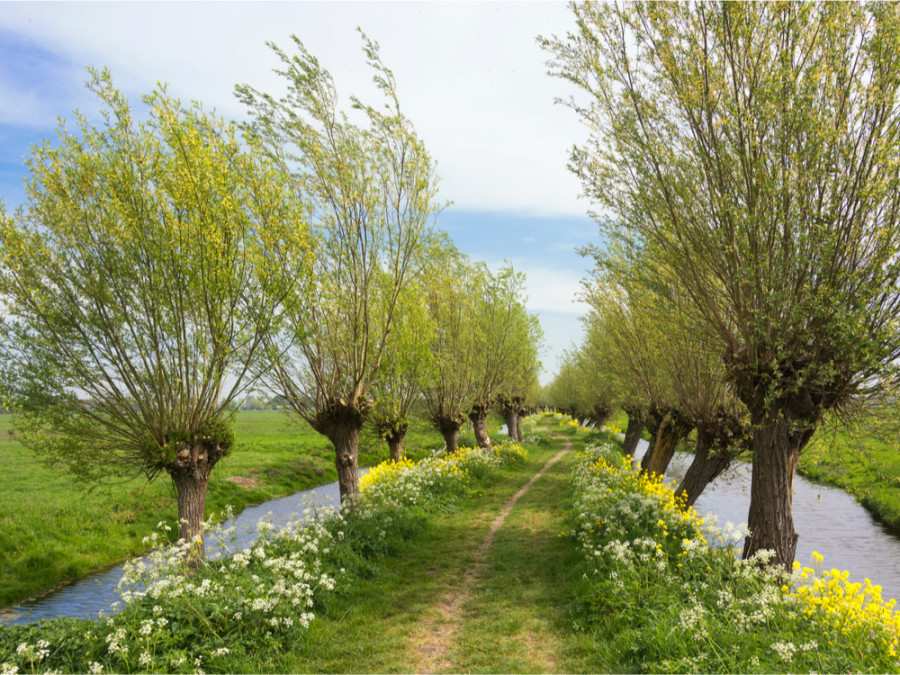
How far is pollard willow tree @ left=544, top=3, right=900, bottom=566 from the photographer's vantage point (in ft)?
22.4

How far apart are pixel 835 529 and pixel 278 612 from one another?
21864 mm

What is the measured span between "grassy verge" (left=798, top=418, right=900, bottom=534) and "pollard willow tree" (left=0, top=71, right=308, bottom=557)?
1039cm

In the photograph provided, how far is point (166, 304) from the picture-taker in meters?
9.58

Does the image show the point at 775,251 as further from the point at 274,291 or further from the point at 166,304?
the point at 166,304

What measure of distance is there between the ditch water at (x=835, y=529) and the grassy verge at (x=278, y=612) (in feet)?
26.9

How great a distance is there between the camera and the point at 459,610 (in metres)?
8.07

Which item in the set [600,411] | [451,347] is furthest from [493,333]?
[600,411]

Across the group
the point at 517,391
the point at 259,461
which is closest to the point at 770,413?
the point at 517,391

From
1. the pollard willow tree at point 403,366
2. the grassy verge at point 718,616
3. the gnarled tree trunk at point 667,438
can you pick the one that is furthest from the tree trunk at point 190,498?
the gnarled tree trunk at point 667,438

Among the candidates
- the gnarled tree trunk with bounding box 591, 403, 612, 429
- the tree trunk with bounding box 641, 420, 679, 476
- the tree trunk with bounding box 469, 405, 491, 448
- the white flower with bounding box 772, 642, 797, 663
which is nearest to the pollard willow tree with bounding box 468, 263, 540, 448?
the tree trunk with bounding box 469, 405, 491, 448

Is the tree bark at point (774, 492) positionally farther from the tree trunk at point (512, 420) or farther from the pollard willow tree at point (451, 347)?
the tree trunk at point (512, 420)

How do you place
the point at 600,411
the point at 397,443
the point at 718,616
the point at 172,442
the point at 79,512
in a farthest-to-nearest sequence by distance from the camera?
the point at 600,411 → the point at 79,512 → the point at 397,443 → the point at 172,442 → the point at 718,616

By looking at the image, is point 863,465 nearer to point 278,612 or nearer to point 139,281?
point 278,612

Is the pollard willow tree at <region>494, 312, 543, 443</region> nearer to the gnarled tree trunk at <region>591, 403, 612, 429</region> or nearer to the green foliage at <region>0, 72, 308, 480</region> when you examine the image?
the gnarled tree trunk at <region>591, 403, 612, 429</region>
